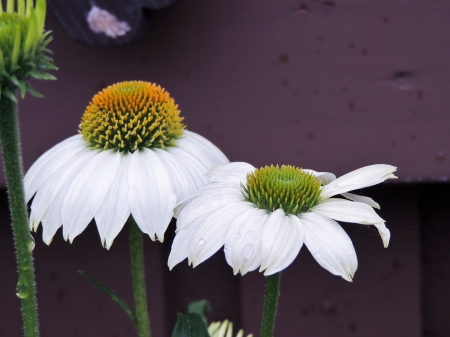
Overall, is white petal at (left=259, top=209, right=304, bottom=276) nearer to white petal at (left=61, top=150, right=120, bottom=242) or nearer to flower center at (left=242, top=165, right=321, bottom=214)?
flower center at (left=242, top=165, right=321, bottom=214)

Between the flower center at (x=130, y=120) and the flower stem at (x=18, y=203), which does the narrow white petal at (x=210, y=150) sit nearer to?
the flower center at (x=130, y=120)

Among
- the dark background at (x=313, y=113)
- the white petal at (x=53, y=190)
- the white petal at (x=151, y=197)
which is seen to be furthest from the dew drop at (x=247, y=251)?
the dark background at (x=313, y=113)

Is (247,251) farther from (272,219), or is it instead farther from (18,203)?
(18,203)

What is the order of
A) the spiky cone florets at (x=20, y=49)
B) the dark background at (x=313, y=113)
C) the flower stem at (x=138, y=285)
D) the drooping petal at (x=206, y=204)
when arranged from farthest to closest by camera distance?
the dark background at (x=313, y=113) < the flower stem at (x=138, y=285) < the drooping petal at (x=206, y=204) < the spiky cone florets at (x=20, y=49)

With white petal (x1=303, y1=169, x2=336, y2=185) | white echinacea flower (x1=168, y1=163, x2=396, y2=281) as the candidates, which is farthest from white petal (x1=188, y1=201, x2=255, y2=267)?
white petal (x1=303, y1=169, x2=336, y2=185)

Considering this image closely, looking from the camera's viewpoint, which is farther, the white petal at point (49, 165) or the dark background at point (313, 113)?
the dark background at point (313, 113)

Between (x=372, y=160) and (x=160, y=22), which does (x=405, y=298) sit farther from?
(x=160, y=22)
